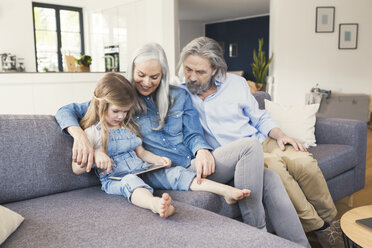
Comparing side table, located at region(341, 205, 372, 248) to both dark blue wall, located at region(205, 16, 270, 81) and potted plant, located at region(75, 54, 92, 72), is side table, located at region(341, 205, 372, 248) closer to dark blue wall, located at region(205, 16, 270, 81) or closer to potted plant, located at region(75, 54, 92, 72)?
potted plant, located at region(75, 54, 92, 72)

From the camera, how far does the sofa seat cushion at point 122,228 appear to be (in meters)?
1.07

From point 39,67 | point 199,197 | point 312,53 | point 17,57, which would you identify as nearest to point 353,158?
point 199,197

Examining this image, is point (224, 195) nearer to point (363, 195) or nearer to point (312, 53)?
point (363, 195)

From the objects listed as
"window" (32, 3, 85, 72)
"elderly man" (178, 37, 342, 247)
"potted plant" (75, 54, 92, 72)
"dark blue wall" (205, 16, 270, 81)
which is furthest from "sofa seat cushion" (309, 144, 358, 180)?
"dark blue wall" (205, 16, 270, 81)

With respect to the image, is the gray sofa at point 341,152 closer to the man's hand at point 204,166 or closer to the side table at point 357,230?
the side table at point 357,230

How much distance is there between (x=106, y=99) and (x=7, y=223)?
63 centimetres

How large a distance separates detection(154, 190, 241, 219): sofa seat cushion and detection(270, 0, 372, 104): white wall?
5.41 meters

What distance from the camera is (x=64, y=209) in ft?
4.46

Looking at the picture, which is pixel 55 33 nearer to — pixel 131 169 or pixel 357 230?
pixel 131 169

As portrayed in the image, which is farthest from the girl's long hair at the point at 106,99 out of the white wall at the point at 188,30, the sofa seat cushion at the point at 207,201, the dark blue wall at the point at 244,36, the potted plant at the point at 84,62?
the white wall at the point at 188,30

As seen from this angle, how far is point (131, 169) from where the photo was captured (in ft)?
5.20

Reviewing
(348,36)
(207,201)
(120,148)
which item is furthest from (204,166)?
(348,36)

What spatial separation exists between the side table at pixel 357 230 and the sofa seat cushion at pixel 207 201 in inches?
18.1

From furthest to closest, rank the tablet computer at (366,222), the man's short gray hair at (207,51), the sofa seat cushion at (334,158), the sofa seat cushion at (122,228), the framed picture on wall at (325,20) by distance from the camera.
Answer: the framed picture on wall at (325,20) → the sofa seat cushion at (334,158) → the man's short gray hair at (207,51) → the tablet computer at (366,222) → the sofa seat cushion at (122,228)
